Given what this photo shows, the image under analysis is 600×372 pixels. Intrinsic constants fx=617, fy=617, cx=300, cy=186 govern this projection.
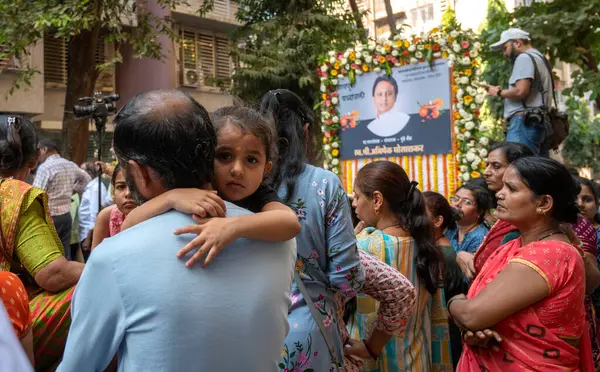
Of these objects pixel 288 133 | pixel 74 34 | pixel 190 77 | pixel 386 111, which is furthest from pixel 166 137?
pixel 190 77

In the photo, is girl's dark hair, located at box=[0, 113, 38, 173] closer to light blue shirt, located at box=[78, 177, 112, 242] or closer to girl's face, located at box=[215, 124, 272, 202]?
girl's face, located at box=[215, 124, 272, 202]

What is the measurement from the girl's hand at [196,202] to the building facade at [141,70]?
47.6ft

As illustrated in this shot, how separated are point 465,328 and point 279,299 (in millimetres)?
1304

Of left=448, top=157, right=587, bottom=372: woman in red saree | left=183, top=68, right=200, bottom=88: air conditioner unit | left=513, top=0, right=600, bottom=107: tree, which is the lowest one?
left=448, top=157, right=587, bottom=372: woman in red saree

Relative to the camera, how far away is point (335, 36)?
16312mm

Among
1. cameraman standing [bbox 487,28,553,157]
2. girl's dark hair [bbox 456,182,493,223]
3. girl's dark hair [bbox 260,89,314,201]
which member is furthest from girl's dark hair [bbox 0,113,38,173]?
cameraman standing [bbox 487,28,553,157]

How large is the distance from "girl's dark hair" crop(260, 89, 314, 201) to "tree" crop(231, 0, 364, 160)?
12.4 m

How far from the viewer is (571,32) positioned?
902 cm

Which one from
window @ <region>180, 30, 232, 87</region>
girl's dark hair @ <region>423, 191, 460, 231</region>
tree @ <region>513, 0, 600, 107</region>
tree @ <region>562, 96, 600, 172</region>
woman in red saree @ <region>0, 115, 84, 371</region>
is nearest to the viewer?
woman in red saree @ <region>0, 115, 84, 371</region>

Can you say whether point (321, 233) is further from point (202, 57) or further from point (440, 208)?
point (202, 57)

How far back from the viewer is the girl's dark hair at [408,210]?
3262 mm

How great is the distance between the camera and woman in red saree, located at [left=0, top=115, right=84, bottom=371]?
93.1 inches

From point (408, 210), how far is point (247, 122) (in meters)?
1.53

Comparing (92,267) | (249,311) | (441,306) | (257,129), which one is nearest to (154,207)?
(92,267)
